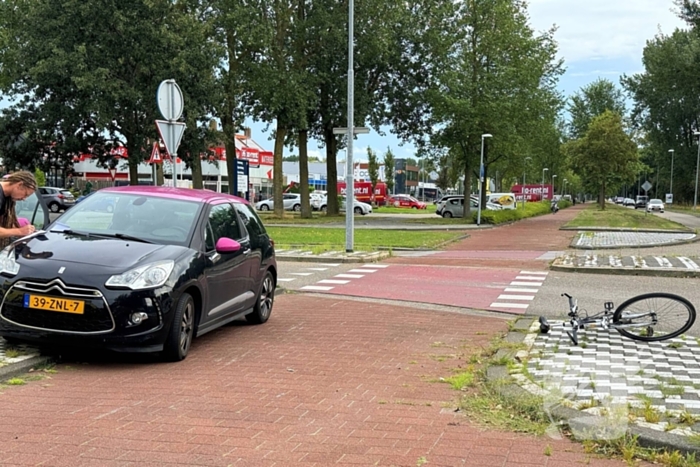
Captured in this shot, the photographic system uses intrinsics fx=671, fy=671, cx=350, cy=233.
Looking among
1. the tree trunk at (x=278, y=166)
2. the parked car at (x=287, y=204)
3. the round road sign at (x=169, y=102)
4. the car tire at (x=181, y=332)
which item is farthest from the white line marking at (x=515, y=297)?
the parked car at (x=287, y=204)

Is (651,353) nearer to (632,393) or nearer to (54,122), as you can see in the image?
(632,393)

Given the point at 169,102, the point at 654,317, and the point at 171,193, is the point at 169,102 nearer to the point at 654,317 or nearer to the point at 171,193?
the point at 171,193

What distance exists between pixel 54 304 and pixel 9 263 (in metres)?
0.70

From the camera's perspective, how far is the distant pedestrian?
6355mm

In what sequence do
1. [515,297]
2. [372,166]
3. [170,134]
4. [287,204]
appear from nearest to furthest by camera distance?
[170,134]
[515,297]
[287,204]
[372,166]

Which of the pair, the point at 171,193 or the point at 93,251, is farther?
the point at 171,193

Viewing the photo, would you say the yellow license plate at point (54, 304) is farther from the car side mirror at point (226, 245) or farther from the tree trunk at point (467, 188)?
the tree trunk at point (467, 188)

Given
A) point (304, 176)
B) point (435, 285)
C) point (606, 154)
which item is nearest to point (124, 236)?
point (435, 285)

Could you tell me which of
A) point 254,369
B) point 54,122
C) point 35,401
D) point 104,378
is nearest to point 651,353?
point 254,369

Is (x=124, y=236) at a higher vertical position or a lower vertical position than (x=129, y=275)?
higher

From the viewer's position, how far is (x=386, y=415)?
4.60 m

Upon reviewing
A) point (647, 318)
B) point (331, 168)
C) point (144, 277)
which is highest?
point (331, 168)

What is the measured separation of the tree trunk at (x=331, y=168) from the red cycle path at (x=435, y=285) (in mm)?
25886

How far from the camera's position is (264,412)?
4.59m
